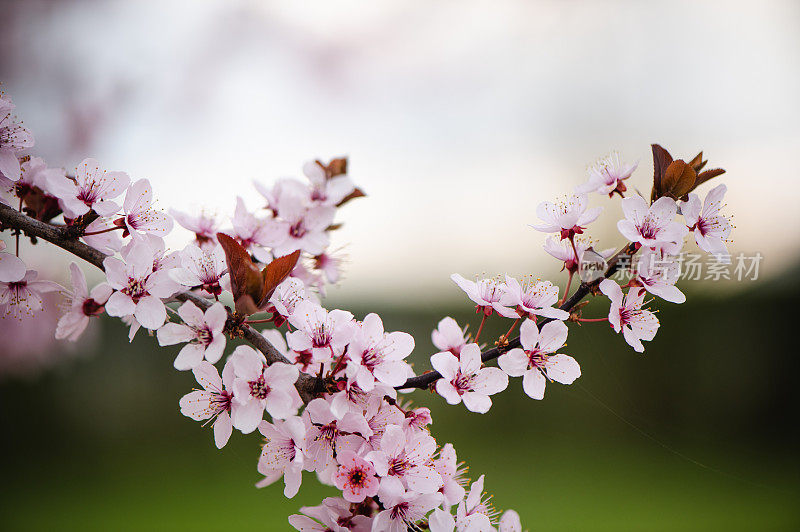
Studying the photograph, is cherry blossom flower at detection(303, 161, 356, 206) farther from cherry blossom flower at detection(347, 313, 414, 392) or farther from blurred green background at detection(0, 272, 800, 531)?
blurred green background at detection(0, 272, 800, 531)

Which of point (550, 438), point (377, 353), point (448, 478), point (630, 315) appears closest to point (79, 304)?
point (377, 353)

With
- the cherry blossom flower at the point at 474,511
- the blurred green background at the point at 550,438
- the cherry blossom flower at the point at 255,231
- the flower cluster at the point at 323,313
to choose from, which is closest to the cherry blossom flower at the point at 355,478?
the flower cluster at the point at 323,313

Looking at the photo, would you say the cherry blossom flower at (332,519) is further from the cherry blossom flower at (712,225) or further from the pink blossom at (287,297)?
the cherry blossom flower at (712,225)

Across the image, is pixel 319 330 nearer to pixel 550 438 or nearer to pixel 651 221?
pixel 651 221

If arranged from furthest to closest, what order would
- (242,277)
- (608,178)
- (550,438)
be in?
(550,438), (608,178), (242,277)

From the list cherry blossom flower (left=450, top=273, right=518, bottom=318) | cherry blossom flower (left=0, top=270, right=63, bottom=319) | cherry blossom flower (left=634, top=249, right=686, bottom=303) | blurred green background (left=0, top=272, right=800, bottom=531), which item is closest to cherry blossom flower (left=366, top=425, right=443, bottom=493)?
cherry blossom flower (left=450, top=273, right=518, bottom=318)

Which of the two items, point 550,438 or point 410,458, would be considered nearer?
point 410,458

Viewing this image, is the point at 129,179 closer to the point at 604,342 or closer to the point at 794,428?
the point at 604,342
